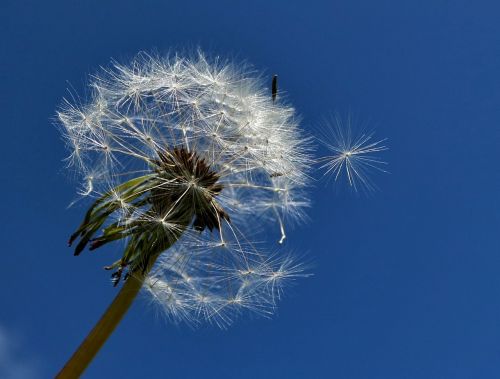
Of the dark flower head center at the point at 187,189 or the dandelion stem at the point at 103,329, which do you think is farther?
the dark flower head center at the point at 187,189

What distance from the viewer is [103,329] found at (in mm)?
6422

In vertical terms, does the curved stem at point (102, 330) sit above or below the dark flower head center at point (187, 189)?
below

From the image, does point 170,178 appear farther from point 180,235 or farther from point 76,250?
point 76,250

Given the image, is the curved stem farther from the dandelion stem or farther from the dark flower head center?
the dark flower head center

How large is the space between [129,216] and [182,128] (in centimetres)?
143

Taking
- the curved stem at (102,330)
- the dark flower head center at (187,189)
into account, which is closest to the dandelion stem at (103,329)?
the curved stem at (102,330)

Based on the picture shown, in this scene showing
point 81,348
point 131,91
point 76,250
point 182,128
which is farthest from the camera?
point 131,91

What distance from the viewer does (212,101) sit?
8.62 meters

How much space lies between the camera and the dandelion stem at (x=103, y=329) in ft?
20.3

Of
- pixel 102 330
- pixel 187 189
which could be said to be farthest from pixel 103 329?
pixel 187 189

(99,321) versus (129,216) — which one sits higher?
(129,216)

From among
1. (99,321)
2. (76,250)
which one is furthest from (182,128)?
(99,321)

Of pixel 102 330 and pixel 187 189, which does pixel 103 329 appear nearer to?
pixel 102 330

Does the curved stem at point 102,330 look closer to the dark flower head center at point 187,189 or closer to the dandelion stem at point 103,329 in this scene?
the dandelion stem at point 103,329
